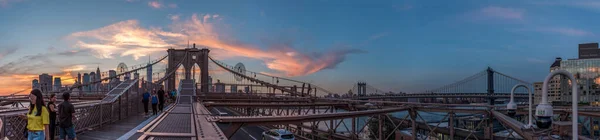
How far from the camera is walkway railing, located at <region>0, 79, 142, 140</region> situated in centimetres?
865

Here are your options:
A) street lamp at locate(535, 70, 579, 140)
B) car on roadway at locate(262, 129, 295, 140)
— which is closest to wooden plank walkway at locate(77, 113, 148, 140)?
car on roadway at locate(262, 129, 295, 140)

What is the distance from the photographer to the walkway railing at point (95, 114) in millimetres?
8648

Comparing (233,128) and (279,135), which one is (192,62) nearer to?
(279,135)

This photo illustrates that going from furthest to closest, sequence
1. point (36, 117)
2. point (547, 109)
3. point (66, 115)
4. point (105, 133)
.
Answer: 1. point (105, 133)
2. point (66, 115)
3. point (36, 117)
4. point (547, 109)

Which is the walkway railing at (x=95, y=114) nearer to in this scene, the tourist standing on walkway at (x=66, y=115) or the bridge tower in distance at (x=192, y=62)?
the tourist standing on walkway at (x=66, y=115)

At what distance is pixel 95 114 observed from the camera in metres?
12.9

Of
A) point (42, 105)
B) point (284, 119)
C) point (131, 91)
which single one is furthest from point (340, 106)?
point (42, 105)

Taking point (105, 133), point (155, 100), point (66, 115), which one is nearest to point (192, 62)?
point (155, 100)

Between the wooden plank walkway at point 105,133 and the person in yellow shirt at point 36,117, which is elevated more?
the person in yellow shirt at point 36,117

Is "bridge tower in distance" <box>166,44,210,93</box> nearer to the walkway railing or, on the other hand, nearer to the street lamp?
the walkway railing

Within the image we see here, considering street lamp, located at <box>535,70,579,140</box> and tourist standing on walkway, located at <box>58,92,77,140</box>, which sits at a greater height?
street lamp, located at <box>535,70,579,140</box>

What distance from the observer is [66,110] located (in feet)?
29.8

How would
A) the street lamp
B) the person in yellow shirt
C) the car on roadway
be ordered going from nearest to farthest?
the street lamp
the person in yellow shirt
the car on roadway

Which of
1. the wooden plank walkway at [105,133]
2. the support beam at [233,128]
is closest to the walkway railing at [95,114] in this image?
the wooden plank walkway at [105,133]
